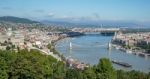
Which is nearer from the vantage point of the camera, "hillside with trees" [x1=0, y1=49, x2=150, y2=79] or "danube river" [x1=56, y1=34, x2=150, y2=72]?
"hillside with trees" [x1=0, y1=49, x2=150, y2=79]

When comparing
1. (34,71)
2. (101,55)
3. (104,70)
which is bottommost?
(101,55)

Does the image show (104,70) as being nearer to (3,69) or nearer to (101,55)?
(3,69)

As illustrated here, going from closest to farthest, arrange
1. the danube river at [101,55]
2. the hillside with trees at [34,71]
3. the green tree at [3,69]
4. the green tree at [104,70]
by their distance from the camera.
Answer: the green tree at [3,69] < the hillside with trees at [34,71] < the green tree at [104,70] < the danube river at [101,55]

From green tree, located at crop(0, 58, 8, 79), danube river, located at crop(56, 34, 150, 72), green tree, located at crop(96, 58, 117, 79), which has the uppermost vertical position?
green tree, located at crop(0, 58, 8, 79)

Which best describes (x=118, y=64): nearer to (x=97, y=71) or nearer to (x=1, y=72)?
(x=97, y=71)

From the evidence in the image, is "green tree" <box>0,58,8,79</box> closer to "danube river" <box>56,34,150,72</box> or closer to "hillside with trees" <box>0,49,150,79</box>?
"hillside with trees" <box>0,49,150,79</box>

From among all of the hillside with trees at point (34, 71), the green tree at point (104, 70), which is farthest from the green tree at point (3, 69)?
the green tree at point (104, 70)

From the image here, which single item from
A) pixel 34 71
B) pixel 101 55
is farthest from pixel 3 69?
pixel 101 55

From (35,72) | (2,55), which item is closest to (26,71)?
(35,72)

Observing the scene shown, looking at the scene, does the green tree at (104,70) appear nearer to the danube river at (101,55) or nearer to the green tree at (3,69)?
the green tree at (3,69)

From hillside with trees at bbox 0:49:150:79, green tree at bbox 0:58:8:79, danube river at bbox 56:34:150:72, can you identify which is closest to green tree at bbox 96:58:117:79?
hillside with trees at bbox 0:49:150:79

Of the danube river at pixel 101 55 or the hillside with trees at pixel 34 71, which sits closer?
the hillside with trees at pixel 34 71
